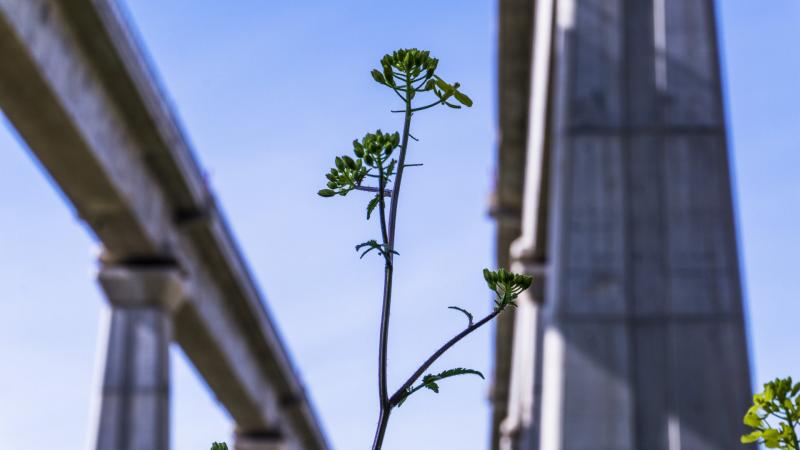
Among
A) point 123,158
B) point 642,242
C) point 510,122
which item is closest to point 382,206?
point 642,242

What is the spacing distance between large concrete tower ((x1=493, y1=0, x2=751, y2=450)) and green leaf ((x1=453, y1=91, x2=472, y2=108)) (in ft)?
30.7

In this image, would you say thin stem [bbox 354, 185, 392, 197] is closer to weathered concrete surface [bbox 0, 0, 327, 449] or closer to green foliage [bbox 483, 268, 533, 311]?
green foliage [bbox 483, 268, 533, 311]

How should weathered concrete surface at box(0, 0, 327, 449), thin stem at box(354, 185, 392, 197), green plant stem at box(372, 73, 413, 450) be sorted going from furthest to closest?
weathered concrete surface at box(0, 0, 327, 449) < thin stem at box(354, 185, 392, 197) < green plant stem at box(372, 73, 413, 450)

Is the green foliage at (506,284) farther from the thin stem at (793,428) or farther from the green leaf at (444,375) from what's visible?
the thin stem at (793,428)

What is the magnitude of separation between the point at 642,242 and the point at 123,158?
12.2 meters

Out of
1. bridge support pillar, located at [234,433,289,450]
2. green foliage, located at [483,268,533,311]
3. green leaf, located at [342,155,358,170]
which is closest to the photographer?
green foliage, located at [483,268,533,311]

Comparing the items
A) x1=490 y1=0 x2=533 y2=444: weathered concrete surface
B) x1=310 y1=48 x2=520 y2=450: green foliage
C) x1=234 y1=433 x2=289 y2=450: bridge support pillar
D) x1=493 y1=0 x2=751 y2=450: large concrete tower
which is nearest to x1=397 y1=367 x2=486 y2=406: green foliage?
x1=310 y1=48 x2=520 y2=450: green foliage

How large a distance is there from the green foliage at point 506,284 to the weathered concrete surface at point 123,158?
14.9 meters

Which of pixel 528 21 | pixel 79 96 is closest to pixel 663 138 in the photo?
pixel 79 96

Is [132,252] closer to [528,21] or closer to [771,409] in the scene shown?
[528,21]

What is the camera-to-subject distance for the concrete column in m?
24.1

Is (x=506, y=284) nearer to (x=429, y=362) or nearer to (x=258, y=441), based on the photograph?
(x=429, y=362)

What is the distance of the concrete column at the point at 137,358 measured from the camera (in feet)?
79.0

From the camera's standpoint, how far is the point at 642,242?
11969mm
